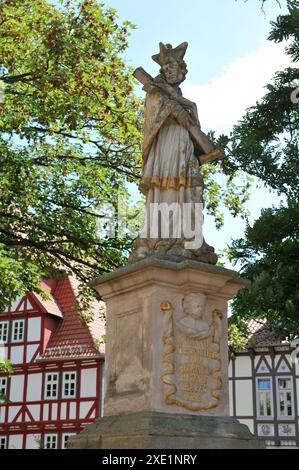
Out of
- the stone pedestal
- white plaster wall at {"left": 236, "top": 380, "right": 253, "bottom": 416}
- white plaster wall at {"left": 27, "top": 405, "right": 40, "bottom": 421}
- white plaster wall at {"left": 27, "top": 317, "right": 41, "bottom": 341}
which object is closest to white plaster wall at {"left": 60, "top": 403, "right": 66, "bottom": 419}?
white plaster wall at {"left": 27, "top": 405, "right": 40, "bottom": 421}

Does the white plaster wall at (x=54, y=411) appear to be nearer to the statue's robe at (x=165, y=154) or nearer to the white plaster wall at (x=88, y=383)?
A: the white plaster wall at (x=88, y=383)

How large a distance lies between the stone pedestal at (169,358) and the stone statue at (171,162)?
0.95 feet

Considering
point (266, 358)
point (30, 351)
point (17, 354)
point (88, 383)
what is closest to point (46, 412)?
point (88, 383)

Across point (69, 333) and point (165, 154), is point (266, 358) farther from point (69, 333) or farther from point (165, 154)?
point (165, 154)

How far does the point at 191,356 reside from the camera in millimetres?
6859

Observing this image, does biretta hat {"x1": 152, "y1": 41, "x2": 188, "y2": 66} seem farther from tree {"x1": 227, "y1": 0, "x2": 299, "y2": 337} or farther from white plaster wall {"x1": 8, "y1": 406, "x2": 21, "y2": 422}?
white plaster wall {"x1": 8, "y1": 406, "x2": 21, "y2": 422}

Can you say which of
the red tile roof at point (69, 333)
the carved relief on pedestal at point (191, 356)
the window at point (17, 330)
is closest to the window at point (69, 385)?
the red tile roof at point (69, 333)

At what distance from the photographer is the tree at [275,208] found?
30.8 ft

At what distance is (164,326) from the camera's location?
22.3ft

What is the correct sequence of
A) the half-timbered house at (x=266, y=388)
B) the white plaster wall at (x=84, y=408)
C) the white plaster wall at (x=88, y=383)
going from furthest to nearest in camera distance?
the white plaster wall at (x=88, y=383), the white plaster wall at (x=84, y=408), the half-timbered house at (x=266, y=388)

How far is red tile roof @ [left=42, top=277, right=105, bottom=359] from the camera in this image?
2845 centimetres

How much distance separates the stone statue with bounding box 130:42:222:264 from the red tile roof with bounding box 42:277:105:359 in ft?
66.5
